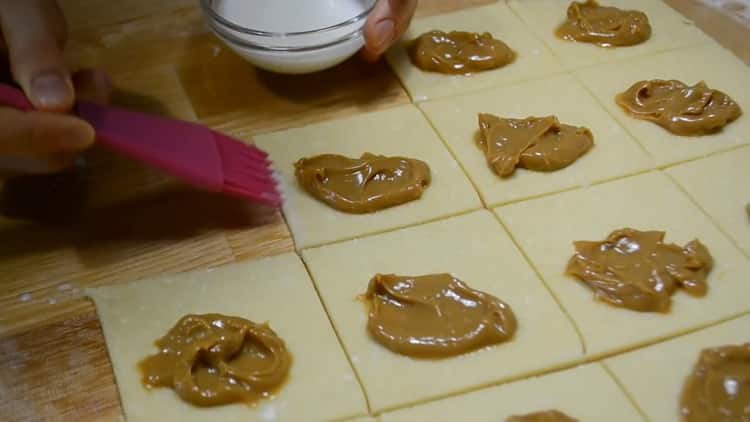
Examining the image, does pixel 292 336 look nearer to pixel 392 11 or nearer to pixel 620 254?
pixel 620 254

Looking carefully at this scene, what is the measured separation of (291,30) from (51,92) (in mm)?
761

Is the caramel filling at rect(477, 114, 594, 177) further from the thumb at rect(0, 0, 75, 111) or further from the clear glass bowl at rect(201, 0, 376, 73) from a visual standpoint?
the thumb at rect(0, 0, 75, 111)

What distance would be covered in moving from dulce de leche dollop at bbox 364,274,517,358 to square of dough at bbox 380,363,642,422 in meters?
0.10

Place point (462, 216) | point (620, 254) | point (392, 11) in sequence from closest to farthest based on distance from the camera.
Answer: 1. point (620, 254)
2. point (462, 216)
3. point (392, 11)

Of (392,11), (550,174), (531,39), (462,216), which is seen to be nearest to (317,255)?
(462,216)

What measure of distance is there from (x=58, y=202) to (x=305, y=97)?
676mm

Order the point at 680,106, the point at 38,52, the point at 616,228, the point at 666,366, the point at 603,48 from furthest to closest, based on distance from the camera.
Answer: the point at 603,48, the point at 680,106, the point at 616,228, the point at 38,52, the point at 666,366

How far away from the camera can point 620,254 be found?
1655 millimetres

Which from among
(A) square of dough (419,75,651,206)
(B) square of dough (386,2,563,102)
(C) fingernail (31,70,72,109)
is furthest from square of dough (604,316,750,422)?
(C) fingernail (31,70,72,109)

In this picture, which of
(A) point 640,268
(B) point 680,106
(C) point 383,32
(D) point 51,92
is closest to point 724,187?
(B) point 680,106

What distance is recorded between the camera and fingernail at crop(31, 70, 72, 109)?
1525 millimetres

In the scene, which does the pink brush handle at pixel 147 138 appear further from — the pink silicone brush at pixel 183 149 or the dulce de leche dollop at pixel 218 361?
the dulce de leche dollop at pixel 218 361

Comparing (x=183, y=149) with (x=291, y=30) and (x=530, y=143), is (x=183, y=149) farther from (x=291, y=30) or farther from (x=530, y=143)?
(x=530, y=143)

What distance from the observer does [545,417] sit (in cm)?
138
